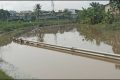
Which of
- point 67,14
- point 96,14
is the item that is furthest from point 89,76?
point 67,14

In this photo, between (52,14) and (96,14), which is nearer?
(96,14)

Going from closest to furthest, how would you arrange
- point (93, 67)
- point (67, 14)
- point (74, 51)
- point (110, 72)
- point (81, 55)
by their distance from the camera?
point (110, 72), point (93, 67), point (81, 55), point (74, 51), point (67, 14)

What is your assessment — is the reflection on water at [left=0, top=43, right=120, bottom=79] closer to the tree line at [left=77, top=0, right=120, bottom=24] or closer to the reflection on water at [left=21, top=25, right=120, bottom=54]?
the reflection on water at [left=21, top=25, right=120, bottom=54]

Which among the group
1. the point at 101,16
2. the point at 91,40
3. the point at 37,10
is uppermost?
the point at 37,10

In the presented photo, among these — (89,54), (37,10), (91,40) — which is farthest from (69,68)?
(37,10)

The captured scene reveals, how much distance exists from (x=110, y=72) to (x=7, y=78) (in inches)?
177

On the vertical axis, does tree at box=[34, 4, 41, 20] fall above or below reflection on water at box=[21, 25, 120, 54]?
above

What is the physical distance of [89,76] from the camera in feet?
37.8

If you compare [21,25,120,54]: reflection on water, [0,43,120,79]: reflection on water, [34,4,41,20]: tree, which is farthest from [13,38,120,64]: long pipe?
[34,4,41,20]: tree

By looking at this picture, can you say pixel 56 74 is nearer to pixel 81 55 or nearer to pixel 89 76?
pixel 89 76

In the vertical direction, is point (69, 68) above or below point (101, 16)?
below

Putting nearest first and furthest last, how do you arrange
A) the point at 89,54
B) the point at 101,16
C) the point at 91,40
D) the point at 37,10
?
1. the point at 89,54
2. the point at 91,40
3. the point at 101,16
4. the point at 37,10

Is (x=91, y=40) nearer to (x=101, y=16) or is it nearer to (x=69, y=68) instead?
(x=69, y=68)

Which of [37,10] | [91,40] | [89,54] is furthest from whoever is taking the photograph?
[37,10]
